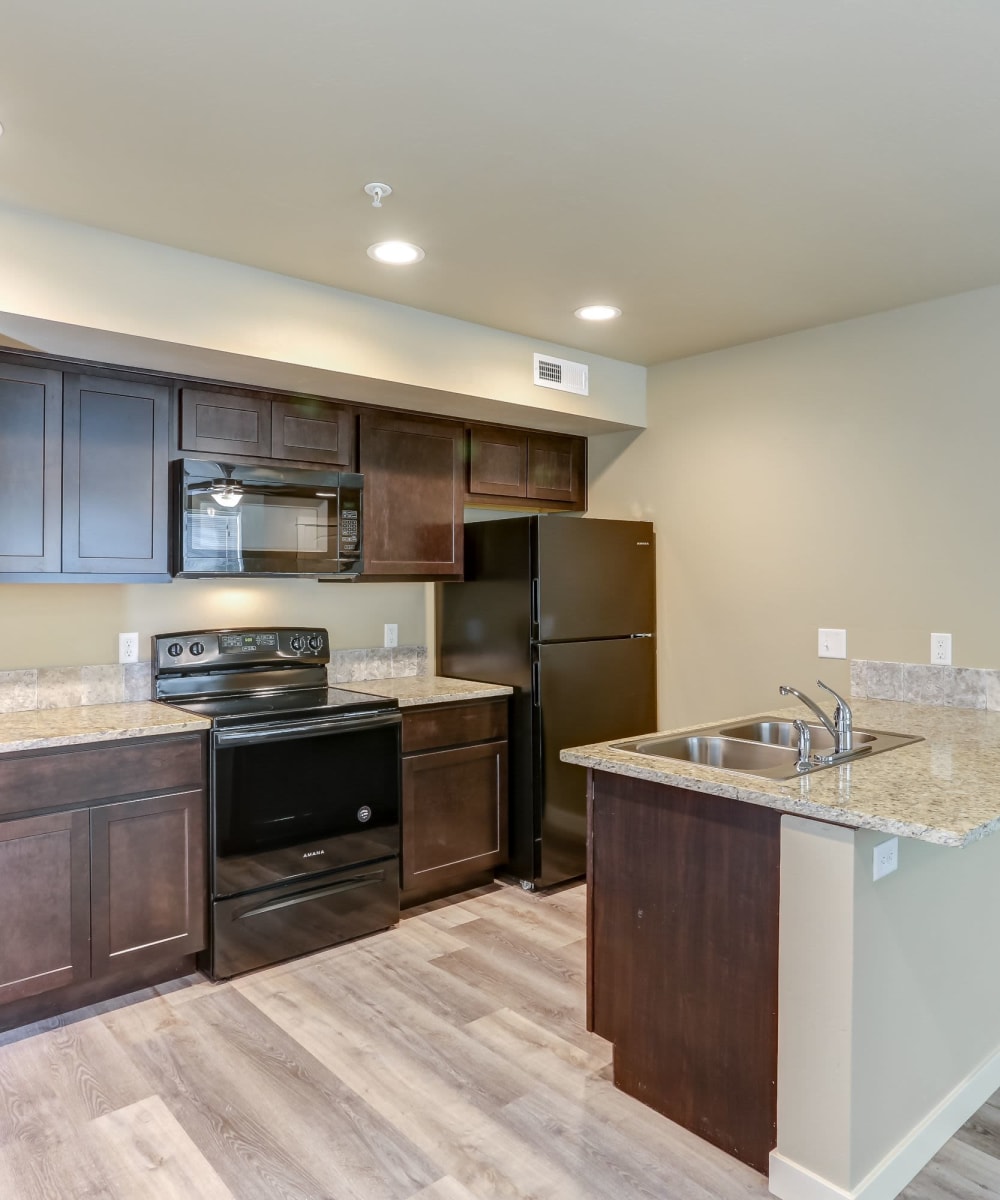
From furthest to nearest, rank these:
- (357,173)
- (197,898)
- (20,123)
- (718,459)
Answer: (718,459) < (197,898) < (357,173) < (20,123)

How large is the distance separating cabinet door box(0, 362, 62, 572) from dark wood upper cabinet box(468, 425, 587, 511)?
1.71 meters

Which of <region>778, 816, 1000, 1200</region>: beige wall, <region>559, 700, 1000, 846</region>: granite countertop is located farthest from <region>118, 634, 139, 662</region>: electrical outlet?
<region>778, 816, 1000, 1200</region>: beige wall

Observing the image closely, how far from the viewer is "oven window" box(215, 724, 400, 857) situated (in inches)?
111

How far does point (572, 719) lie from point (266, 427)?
174cm

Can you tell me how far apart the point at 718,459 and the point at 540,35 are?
2.37m

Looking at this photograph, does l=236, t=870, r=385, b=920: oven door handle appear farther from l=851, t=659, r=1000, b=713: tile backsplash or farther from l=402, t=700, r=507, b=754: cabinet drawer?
l=851, t=659, r=1000, b=713: tile backsplash

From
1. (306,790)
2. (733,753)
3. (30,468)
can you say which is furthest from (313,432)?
(733,753)

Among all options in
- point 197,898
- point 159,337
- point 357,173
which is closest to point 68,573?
point 159,337

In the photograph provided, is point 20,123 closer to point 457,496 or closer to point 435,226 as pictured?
point 435,226

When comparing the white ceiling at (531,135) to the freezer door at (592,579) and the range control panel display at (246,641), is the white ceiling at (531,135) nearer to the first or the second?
the freezer door at (592,579)

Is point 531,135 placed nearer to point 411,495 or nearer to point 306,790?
point 411,495

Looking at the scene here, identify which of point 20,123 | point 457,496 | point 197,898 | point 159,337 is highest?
point 20,123

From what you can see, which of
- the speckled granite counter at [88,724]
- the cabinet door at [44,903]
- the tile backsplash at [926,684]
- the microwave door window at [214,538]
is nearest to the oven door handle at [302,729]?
the speckled granite counter at [88,724]

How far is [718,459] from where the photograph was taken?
147 inches
